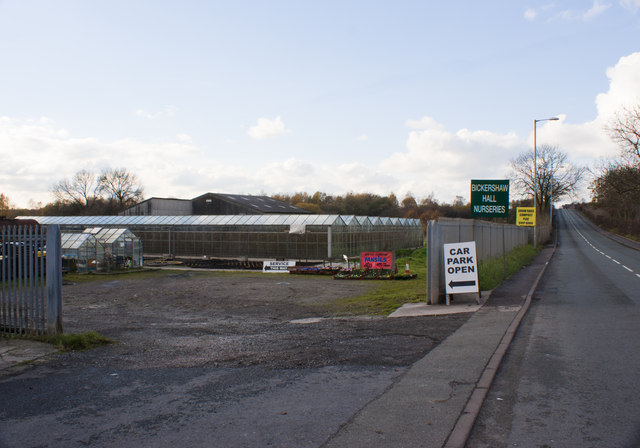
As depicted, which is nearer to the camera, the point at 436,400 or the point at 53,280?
the point at 436,400

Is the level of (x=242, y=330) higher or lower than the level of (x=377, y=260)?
lower

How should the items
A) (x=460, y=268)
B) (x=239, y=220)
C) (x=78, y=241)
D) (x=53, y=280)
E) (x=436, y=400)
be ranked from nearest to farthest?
1. (x=436, y=400)
2. (x=53, y=280)
3. (x=460, y=268)
4. (x=78, y=241)
5. (x=239, y=220)

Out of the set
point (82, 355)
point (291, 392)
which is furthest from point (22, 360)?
point (291, 392)

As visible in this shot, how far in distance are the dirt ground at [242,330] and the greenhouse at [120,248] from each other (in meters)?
13.0

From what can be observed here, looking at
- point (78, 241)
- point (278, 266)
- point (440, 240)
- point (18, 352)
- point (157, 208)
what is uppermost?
point (157, 208)

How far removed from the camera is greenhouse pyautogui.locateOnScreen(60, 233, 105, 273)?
102ft

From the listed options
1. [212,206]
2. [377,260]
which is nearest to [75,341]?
[377,260]

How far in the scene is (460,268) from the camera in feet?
41.9

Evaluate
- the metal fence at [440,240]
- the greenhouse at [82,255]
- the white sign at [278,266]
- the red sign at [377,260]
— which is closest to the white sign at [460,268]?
the metal fence at [440,240]

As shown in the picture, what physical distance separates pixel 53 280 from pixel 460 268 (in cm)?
923

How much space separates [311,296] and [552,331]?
9921 millimetres

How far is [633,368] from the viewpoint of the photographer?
6.66 meters

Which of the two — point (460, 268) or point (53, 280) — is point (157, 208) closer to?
A: point (460, 268)

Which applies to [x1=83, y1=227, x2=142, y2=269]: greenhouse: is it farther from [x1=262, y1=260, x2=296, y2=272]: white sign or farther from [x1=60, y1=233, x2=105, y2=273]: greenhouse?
[x1=262, y1=260, x2=296, y2=272]: white sign
